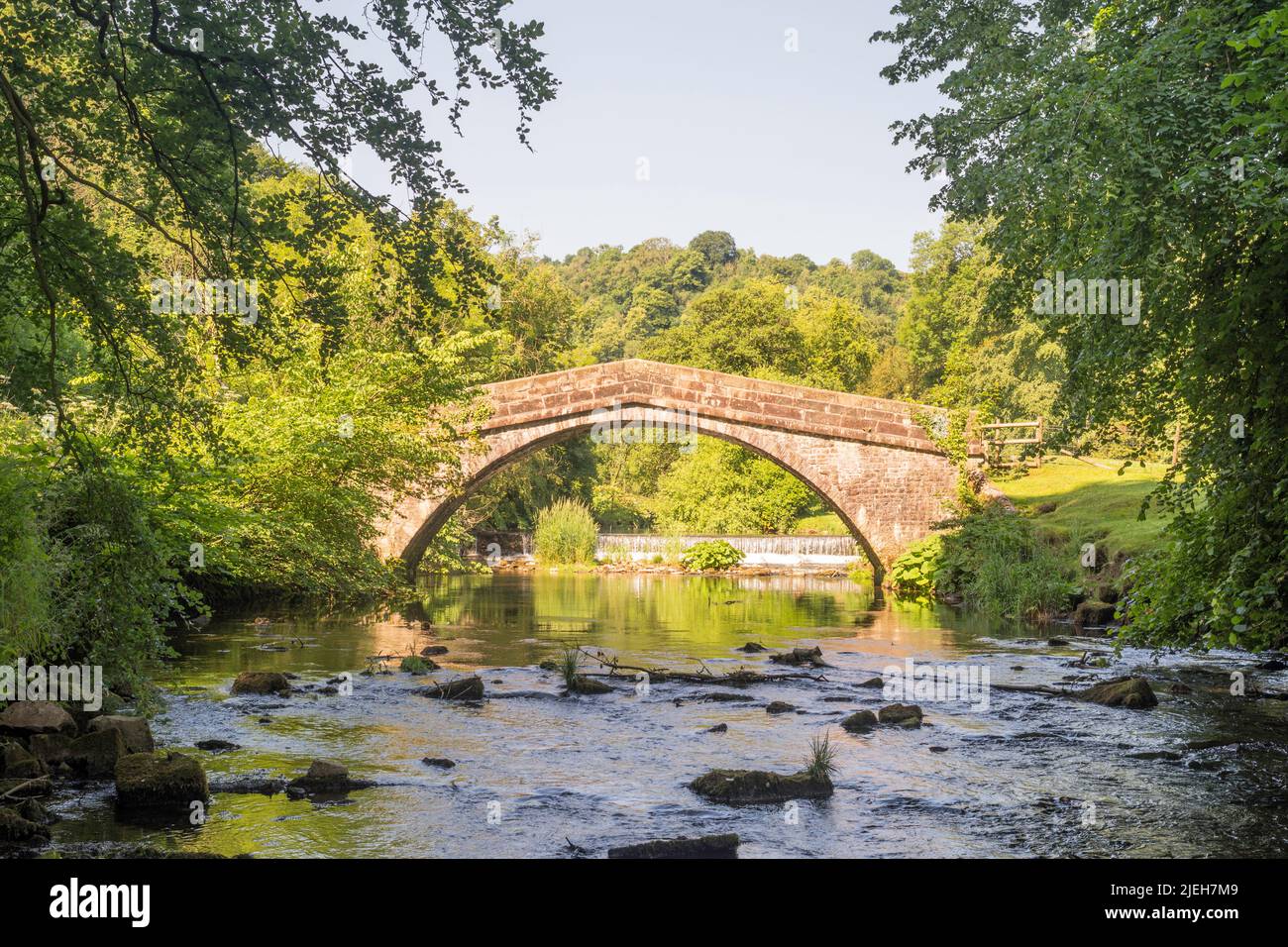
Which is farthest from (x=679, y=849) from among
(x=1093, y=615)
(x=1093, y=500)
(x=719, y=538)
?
(x=719, y=538)

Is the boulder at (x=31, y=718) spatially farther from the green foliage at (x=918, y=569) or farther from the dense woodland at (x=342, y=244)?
the green foliage at (x=918, y=569)

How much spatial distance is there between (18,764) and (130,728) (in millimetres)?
813

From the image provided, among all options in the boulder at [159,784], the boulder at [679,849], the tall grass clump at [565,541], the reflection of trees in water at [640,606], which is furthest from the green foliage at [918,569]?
the boulder at [159,784]

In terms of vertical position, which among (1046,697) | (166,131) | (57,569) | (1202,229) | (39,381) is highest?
(166,131)

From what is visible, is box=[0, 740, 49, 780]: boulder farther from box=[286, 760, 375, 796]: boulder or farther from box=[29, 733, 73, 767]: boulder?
box=[286, 760, 375, 796]: boulder

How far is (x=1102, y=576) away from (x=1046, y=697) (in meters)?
6.97

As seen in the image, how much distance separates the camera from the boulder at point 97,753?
6848 millimetres

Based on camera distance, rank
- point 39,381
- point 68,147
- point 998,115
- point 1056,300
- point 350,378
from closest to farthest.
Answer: point 39,381, point 68,147, point 1056,300, point 998,115, point 350,378

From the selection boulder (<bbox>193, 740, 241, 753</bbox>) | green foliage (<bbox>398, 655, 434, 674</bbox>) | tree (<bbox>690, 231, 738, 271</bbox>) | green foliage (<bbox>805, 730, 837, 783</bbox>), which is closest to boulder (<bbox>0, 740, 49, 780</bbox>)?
boulder (<bbox>193, 740, 241, 753</bbox>)

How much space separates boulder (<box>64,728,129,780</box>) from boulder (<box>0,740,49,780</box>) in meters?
0.22

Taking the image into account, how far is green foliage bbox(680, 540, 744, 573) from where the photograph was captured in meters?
28.3

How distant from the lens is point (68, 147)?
7078 millimetres
